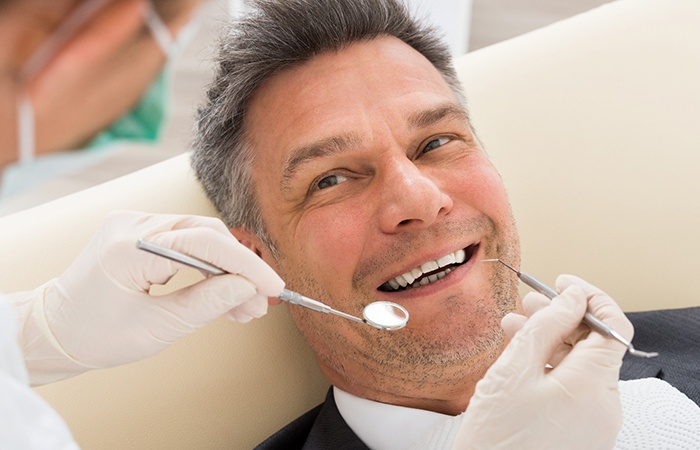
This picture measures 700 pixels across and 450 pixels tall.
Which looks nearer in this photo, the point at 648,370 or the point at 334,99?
the point at 334,99

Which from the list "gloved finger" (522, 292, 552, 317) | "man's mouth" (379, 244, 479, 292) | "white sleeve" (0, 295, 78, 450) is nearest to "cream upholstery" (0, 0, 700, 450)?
"man's mouth" (379, 244, 479, 292)

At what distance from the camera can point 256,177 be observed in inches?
62.1

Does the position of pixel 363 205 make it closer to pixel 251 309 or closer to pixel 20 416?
pixel 251 309

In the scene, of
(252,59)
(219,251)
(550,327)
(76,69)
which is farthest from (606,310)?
(76,69)

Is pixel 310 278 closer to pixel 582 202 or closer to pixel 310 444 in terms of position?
pixel 310 444

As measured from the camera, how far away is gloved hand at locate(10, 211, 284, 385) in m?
1.14

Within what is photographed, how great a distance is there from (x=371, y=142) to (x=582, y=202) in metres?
0.71

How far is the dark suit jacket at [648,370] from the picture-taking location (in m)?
1.48

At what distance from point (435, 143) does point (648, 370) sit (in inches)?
23.9

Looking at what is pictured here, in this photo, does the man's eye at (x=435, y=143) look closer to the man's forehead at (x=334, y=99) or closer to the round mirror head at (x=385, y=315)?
the man's forehead at (x=334, y=99)

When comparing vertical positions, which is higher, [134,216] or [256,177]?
[134,216]

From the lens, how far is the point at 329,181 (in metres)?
1.53

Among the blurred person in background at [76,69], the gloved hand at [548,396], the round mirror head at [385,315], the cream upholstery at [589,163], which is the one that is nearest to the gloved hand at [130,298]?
the round mirror head at [385,315]

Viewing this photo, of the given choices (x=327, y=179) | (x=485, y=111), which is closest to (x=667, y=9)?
(x=485, y=111)
